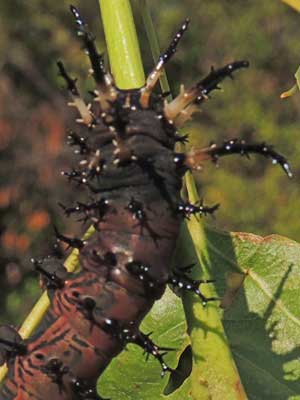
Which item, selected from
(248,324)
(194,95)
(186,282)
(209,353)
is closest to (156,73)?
(194,95)

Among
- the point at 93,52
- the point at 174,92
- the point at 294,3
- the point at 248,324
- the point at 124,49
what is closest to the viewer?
the point at 93,52

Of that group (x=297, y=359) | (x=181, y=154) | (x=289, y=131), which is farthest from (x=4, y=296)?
(x=181, y=154)

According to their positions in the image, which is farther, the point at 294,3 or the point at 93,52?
the point at 294,3

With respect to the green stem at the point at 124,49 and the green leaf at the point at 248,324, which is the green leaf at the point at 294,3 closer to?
the green stem at the point at 124,49

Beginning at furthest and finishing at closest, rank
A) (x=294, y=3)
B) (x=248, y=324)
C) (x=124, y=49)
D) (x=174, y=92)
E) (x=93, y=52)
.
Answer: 1. (x=174, y=92)
2. (x=248, y=324)
3. (x=294, y=3)
4. (x=124, y=49)
5. (x=93, y=52)

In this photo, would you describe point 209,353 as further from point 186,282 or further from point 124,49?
point 124,49

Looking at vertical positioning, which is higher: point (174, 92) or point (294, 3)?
point (174, 92)

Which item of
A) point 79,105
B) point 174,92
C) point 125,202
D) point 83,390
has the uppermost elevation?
point 174,92
